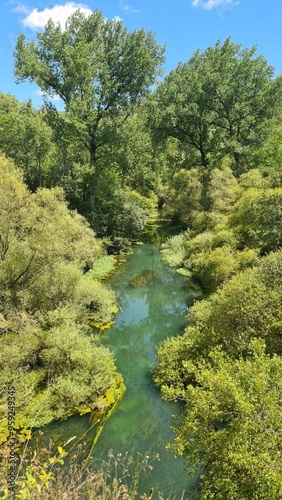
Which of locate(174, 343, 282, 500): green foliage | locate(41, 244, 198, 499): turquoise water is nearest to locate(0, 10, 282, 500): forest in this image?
locate(174, 343, 282, 500): green foliage

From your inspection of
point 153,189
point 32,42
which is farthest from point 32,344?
point 153,189

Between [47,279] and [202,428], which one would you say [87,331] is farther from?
[202,428]

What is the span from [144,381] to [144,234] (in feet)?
98.0

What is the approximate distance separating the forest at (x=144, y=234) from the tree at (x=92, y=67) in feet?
0.44

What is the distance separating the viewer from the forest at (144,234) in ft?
26.2

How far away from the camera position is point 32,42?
29.3m

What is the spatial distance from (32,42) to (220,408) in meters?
33.0

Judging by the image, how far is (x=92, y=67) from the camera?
29016mm

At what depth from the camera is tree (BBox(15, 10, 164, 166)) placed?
2881 cm

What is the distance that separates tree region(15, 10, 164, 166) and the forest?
0.44 ft

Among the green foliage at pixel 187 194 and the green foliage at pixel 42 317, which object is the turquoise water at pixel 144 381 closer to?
the green foliage at pixel 42 317

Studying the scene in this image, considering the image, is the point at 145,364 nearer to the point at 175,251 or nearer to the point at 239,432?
the point at 239,432

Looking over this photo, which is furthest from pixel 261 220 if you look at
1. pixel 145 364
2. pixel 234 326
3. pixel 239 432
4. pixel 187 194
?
pixel 187 194

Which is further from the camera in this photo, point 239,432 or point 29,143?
point 29,143
